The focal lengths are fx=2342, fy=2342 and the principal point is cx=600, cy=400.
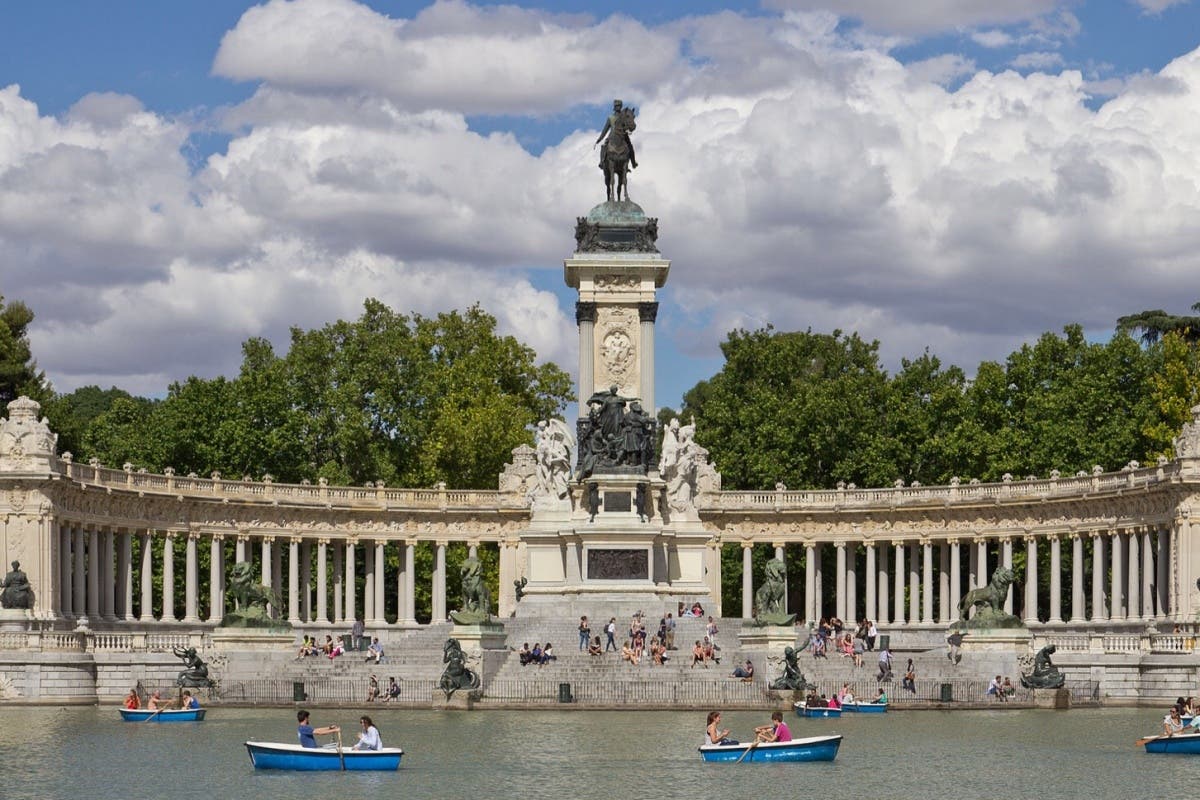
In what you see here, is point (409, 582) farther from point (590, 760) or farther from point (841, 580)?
point (590, 760)

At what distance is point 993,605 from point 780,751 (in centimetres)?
2976

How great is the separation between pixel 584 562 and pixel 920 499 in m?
21.3

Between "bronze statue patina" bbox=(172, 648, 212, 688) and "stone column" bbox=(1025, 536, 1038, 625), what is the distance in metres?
42.2

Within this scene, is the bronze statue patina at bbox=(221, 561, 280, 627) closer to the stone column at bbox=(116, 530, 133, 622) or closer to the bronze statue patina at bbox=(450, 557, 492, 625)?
the bronze statue patina at bbox=(450, 557, 492, 625)

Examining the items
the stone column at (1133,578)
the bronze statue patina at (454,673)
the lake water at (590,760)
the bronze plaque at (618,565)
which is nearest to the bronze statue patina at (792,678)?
the lake water at (590,760)

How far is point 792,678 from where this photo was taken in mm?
71688

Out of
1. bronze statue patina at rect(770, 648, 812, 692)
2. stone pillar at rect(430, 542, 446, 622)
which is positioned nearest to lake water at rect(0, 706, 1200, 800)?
bronze statue patina at rect(770, 648, 812, 692)

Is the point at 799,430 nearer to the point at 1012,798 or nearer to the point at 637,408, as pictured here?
the point at 637,408

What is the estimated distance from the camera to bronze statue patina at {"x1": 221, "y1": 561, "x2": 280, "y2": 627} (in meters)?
79.0

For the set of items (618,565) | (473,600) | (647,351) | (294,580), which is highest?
(647,351)

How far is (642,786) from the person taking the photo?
4653cm

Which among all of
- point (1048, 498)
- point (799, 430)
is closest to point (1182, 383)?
point (1048, 498)

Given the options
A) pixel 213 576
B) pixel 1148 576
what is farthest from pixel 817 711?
pixel 213 576

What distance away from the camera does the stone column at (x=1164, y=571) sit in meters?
94.0
